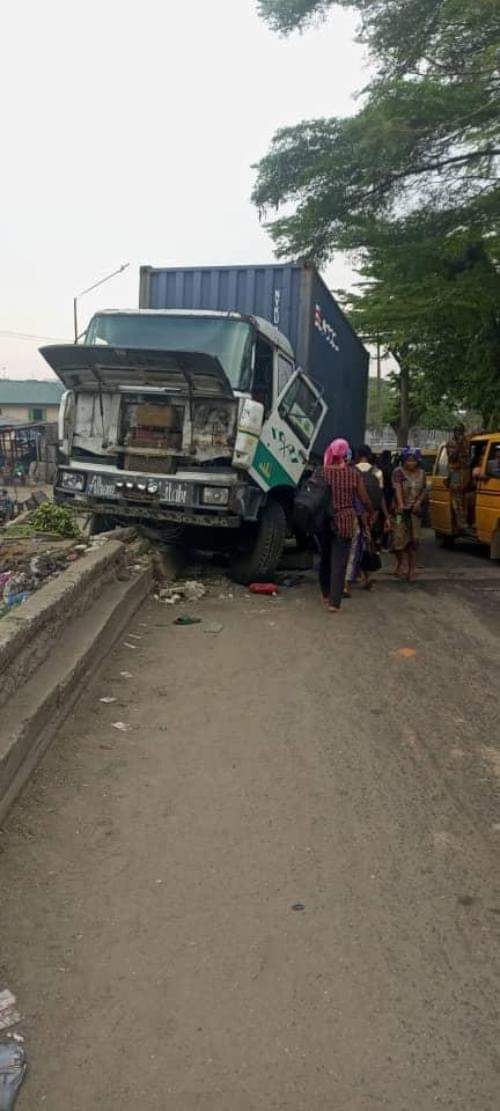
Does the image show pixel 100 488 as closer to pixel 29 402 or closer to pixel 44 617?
pixel 44 617

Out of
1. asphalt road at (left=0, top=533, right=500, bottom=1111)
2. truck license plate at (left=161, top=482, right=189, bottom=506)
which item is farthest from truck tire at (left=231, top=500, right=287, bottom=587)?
asphalt road at (left=0, top=533, right=500, bottom=1111)

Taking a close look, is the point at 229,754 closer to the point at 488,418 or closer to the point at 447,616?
the point at 447,616

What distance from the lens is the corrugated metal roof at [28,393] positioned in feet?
187

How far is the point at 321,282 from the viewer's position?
32.8 ft

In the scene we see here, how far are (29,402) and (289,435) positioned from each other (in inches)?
2014

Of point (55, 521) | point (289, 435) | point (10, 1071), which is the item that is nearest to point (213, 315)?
point (289, 435)

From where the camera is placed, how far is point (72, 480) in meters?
8.53

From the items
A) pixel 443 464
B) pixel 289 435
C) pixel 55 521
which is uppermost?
pixel 289 435

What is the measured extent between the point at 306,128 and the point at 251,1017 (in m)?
13.7

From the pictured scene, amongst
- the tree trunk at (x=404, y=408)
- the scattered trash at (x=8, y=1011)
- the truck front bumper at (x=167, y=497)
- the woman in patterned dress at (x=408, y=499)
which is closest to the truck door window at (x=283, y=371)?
the truck front bumper at (x=167, y=497)

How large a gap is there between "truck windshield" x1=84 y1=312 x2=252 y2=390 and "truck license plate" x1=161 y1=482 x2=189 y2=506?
40.4 inches

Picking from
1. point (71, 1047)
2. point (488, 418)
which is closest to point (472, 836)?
point (71, 1047)

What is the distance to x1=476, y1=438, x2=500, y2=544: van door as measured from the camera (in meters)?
11.1

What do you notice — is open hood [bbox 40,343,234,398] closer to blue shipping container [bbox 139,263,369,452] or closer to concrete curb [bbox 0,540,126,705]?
concrete curb [bbox 0,540,126,705]
